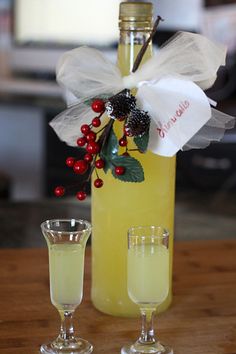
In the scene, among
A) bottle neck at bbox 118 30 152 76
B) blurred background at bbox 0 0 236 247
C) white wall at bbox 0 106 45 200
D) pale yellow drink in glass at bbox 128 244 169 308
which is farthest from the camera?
white wall at bbox 0 106 45 200

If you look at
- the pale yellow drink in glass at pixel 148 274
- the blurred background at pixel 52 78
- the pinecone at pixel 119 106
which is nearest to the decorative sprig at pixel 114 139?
the pinecone at pixel 119 106

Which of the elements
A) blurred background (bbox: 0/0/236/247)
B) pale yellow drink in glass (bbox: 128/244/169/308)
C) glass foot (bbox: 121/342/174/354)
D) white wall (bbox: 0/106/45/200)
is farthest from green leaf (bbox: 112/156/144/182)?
white wall (bbox: 0/106/45/200)

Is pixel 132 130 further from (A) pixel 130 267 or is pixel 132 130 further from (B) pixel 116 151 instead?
(A) pixel 130 267

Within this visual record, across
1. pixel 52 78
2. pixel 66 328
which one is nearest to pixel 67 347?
pixel 66 328

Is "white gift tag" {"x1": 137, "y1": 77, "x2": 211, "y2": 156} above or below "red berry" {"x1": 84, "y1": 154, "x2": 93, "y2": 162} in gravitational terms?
above

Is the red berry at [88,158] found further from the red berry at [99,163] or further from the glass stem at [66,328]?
the glass stem at [66,328]

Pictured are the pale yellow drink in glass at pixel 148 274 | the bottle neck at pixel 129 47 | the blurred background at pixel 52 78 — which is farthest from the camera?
the blurred background at pixel 52 78

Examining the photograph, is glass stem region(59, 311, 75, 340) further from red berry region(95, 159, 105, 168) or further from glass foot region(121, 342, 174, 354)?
red berry region(95, 159, 105, 168)
